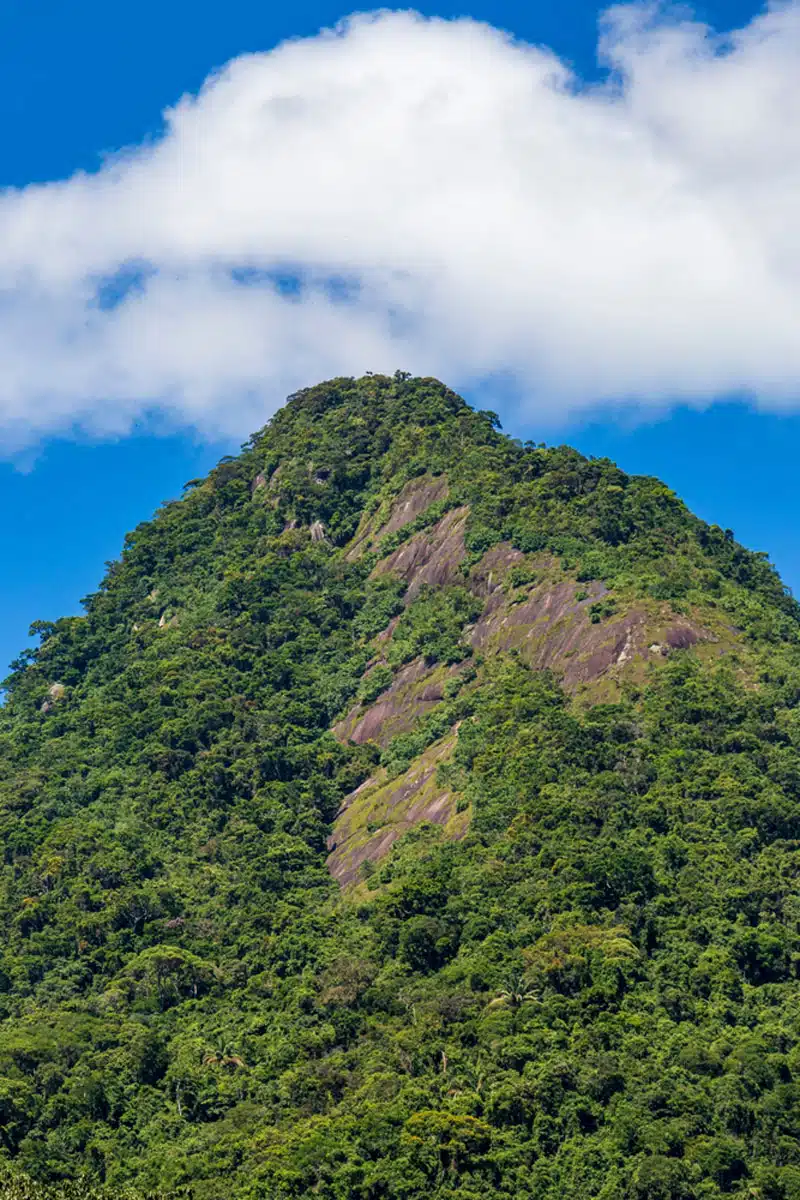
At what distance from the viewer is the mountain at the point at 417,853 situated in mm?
75500

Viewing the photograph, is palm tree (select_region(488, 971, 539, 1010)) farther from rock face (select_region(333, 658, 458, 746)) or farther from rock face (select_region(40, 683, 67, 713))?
rock face (select_region(40, 683, 67, 713))

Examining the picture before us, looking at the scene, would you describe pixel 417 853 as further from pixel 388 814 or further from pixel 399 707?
pixel 399 707

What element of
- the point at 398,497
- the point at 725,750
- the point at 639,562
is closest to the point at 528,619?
the point at 639,562

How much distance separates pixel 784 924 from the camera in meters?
84.7

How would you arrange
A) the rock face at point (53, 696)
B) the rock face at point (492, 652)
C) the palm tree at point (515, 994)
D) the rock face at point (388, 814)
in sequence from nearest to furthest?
the palm tree at point (515, 994)
the rock face at point (388, 814)
the rock face at point (492, 652)
the rock face at point (53, 696)

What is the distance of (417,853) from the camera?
98500 mm

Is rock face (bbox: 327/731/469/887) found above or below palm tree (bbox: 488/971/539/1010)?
above

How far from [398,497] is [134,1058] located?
65.0 m

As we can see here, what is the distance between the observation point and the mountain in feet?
248

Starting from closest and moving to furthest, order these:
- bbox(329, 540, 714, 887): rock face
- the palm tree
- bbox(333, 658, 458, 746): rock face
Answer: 1. the palm tree
2. bbox(329, 540, 714, 887): rock face
3. bbox(333, 658, 458, 746): rock face

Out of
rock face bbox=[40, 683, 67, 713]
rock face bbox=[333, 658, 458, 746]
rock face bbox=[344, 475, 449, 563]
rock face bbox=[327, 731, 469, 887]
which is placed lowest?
rock face bbox=[327, 731, 469, 887]

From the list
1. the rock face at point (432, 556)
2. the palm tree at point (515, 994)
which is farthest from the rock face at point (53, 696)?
the palm tree at point (515, 994)

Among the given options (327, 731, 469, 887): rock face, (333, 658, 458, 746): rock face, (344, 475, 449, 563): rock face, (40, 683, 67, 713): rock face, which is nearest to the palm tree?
→ (327, 731, 469, 887): rock face

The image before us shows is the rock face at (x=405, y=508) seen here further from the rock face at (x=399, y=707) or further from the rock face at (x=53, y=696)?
the rock face at (x=53, y=696)
